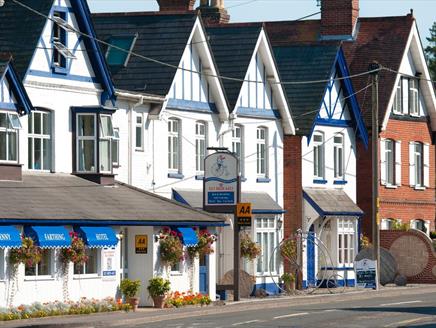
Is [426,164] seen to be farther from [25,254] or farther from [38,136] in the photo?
[25,254]

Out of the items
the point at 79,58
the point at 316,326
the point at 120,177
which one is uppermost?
the point at 79,58

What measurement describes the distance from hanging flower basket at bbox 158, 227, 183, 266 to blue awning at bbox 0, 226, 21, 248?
6.56 metres

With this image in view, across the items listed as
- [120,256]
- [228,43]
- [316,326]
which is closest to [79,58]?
[120,256]

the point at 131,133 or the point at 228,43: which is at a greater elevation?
the point at 228,43

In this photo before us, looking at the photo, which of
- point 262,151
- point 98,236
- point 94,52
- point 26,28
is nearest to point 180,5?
point 262,151

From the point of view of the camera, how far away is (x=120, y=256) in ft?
135

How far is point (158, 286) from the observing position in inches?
1590

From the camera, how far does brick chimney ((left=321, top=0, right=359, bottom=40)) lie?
202ft

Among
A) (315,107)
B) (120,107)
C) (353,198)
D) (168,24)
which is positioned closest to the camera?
(120,107)

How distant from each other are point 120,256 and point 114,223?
110 inches

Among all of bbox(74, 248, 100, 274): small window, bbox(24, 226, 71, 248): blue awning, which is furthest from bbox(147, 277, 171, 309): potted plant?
bbox(24, 226, 71, 248): blue awning

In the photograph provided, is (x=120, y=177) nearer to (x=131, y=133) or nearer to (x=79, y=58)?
(x=131, y=133)

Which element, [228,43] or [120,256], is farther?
[228,43]

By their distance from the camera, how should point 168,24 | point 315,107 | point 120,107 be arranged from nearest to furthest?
1. point 120,107
2. point 168,24
3. point 315,107
